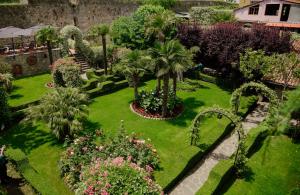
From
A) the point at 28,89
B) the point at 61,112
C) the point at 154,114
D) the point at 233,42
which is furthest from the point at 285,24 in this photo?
the point at 61,112

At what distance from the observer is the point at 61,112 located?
15.9 metres

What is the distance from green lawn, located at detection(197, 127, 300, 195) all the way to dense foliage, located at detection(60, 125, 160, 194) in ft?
11.5

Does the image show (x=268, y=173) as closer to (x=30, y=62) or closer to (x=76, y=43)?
(x=76, y=43)

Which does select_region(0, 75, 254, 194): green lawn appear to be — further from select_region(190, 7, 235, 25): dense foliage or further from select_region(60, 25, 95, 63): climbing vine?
select_region(190, 7, 235, 25): dense foliage

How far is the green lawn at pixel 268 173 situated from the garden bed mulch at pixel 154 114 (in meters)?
6.23

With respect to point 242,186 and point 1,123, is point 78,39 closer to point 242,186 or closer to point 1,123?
point 1,123

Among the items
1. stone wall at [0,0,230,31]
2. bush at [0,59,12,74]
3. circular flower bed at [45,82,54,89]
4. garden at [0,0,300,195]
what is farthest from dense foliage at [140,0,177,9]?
bush at [0,59,12,74]

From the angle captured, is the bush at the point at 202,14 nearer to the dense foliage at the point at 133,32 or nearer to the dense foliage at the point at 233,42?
the dense foliage at the point at 133,32

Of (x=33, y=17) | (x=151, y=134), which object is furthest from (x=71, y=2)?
(x=151, y=134)

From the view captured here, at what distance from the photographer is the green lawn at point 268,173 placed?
1384 cm

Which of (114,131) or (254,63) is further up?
(254,63)

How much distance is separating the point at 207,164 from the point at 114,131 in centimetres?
680

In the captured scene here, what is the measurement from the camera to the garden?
13.3 meters

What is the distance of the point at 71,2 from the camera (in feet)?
122
